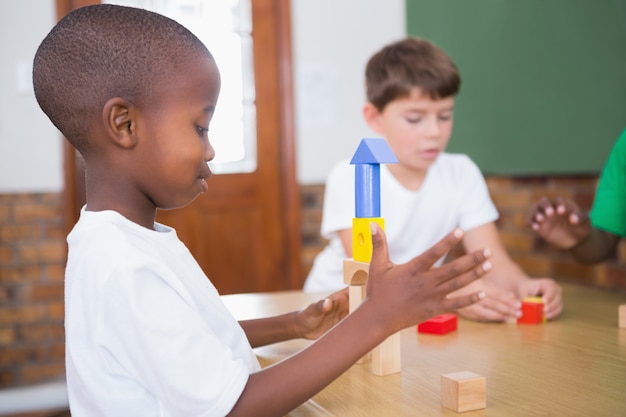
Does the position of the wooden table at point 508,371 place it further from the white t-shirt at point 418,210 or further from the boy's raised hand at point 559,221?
the white t-shirt at point 418,210

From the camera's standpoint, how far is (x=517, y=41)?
8.61 feet

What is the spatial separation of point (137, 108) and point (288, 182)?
9.97 feet

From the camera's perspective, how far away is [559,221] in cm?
159

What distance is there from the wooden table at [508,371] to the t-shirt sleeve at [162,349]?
0.16 meters

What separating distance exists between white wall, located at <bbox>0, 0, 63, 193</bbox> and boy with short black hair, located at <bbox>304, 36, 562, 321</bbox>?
2023mm

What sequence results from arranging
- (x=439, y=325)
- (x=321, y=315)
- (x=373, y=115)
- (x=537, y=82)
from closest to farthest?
(x=321, y=315) → (x=439, y=325) → (x=373, y=115) → (x=537, y=82)

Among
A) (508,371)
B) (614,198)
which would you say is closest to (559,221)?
(614,198)

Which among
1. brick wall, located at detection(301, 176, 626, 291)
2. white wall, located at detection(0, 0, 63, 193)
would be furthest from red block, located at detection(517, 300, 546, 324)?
white wall, located at detection(0, 0, 63, 193)

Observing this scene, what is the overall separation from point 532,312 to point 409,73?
0.75 meters

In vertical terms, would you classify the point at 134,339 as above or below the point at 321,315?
above

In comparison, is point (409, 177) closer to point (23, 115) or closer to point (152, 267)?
point (152, 267)

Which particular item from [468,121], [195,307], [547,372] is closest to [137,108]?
[195,307]

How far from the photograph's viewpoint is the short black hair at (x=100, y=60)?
2.75ft

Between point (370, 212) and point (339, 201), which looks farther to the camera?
point (339, 201)
